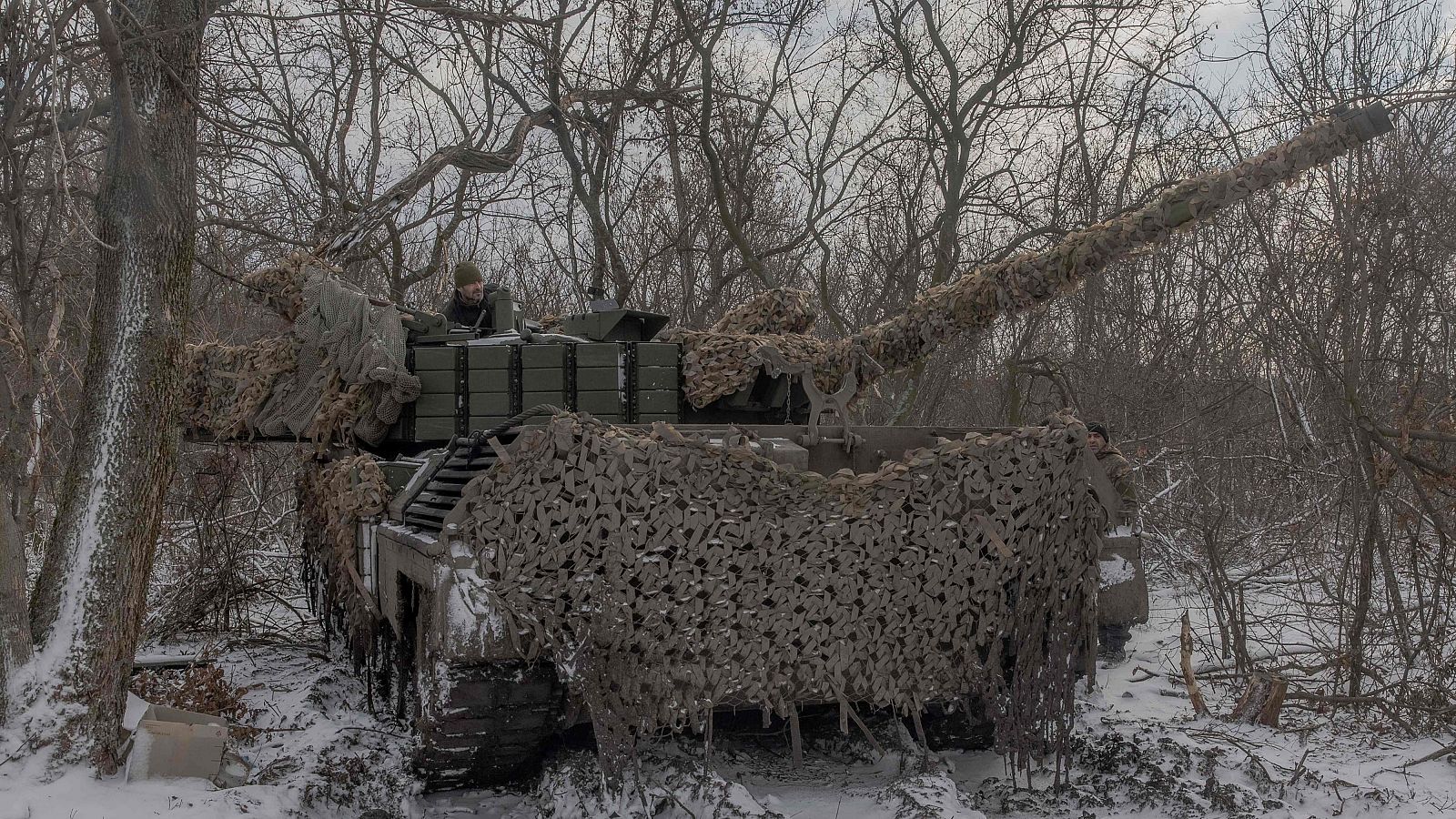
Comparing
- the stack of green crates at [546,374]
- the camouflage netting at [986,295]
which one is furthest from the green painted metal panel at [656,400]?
the stack of green crates at [546,374]

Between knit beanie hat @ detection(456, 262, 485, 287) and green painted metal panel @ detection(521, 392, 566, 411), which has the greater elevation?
knit beanie hat @ detection(456, 262, 485, 287)

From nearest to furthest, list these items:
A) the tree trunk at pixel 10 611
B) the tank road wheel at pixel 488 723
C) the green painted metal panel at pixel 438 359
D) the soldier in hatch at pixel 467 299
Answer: the tank road wheel at pixel 488 723
the tree trunk at pixel 10 611
the green painted metal panel at pixel 438 359
the soldier in hatch at pixel 467 299

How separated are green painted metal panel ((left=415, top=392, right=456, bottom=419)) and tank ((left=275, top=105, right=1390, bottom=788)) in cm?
78

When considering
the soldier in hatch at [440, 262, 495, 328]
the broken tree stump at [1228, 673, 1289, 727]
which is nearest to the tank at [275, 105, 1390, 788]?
the broken tree stump at [1228, 673, 1289, 727]

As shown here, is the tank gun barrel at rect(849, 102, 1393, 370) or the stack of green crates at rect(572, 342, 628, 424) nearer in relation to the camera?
the tank gun barrel at rect(849, 102, 1393, 370)

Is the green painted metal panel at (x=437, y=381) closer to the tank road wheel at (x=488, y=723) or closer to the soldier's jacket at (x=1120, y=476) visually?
the tank road wheel at (x=488, y=723)

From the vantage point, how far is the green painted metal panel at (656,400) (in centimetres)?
654

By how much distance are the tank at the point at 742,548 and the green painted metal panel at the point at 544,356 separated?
1007 mm

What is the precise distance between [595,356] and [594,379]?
0.13 meters

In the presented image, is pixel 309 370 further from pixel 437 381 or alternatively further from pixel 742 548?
pixel 742 548

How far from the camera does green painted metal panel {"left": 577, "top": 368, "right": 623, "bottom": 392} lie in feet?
21.1

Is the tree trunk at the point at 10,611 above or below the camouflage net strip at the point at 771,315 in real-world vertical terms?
below

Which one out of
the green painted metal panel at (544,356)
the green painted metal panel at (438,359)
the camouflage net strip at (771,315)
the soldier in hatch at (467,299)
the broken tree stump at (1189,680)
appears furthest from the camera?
the soldier in hatch at (467,299)

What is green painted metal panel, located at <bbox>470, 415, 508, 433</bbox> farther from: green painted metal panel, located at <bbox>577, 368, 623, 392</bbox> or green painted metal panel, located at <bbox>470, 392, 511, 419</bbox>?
green painted metal panel, located at <bbox>577, 368, 623, 392</bbox>
